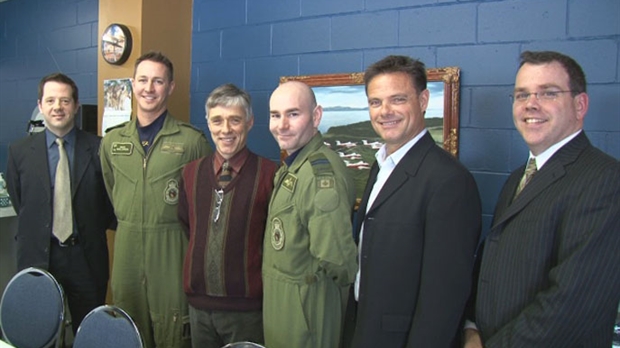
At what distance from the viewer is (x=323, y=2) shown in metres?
2.76

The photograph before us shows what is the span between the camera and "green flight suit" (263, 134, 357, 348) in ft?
5.69

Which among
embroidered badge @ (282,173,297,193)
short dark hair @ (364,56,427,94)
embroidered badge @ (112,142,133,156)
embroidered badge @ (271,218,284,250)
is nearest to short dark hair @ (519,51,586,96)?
short dark hair @ (364,56,427,94)

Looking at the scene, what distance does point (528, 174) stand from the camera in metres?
1.57

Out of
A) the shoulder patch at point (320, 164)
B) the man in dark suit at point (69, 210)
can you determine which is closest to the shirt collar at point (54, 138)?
the man in dark suit at point (69, 210)

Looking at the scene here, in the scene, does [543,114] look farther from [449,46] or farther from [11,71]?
[11,71]

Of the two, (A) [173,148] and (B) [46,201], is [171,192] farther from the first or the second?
(B) [46,201]

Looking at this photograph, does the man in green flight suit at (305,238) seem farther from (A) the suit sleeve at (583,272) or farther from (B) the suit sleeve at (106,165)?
(B) the suit sleeve at (106,165)

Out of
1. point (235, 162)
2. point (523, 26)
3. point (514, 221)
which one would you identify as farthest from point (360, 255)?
point (523, 26)

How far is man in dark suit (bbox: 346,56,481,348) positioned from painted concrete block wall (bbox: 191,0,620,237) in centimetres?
72

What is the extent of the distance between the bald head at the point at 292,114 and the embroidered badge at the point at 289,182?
13cm

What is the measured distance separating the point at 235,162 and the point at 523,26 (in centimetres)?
140

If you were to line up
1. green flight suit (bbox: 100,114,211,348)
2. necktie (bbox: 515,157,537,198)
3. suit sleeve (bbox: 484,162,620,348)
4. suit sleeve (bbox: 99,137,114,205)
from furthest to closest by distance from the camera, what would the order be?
suit sleeve (bbox: 99,137,114,205), green flight suit (bbox: 100,114,211,348), necktie (bbox: 515,157,537,198), suit sleeve (bbox: 484,162,620,348)

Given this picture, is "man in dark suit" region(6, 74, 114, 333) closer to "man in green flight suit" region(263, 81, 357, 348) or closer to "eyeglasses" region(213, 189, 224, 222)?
"eyeglasses" region(213, 189, 224, 222)

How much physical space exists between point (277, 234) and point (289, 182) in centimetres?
21
